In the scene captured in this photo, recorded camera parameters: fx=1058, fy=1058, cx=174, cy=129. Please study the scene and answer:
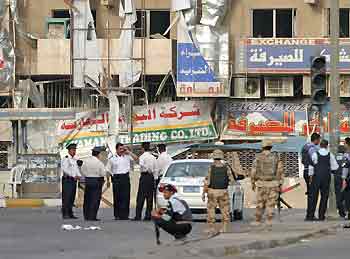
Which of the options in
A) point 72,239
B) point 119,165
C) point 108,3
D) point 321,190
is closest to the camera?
point 72,239

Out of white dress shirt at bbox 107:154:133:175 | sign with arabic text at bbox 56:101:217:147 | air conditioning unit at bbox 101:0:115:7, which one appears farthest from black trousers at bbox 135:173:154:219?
air conditioning unit at bbox 101:0:115:7

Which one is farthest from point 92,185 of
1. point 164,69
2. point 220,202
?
point 164,69

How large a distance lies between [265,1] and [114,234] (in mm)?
21818

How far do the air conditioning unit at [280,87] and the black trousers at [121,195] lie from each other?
1599 centimetres

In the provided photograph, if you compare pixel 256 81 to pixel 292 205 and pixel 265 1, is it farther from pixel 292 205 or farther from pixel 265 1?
pixel 292 205

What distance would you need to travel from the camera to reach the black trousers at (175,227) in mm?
17391

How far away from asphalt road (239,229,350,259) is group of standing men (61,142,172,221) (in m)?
6.14

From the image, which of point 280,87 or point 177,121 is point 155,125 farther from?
point 280,87

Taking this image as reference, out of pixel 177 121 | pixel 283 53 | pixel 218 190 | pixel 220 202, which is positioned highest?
pixel 283 53

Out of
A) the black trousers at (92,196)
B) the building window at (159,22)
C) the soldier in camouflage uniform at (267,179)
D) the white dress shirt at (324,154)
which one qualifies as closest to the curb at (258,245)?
the soldier in camouflage uniform at (267,179)

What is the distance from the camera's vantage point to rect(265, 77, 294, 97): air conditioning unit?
40031mm

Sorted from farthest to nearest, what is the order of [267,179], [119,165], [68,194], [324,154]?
[68,194] → [119,165] → [324,154] → [267,179]

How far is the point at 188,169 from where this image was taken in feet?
84.9

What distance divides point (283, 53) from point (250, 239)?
21.6 metres
